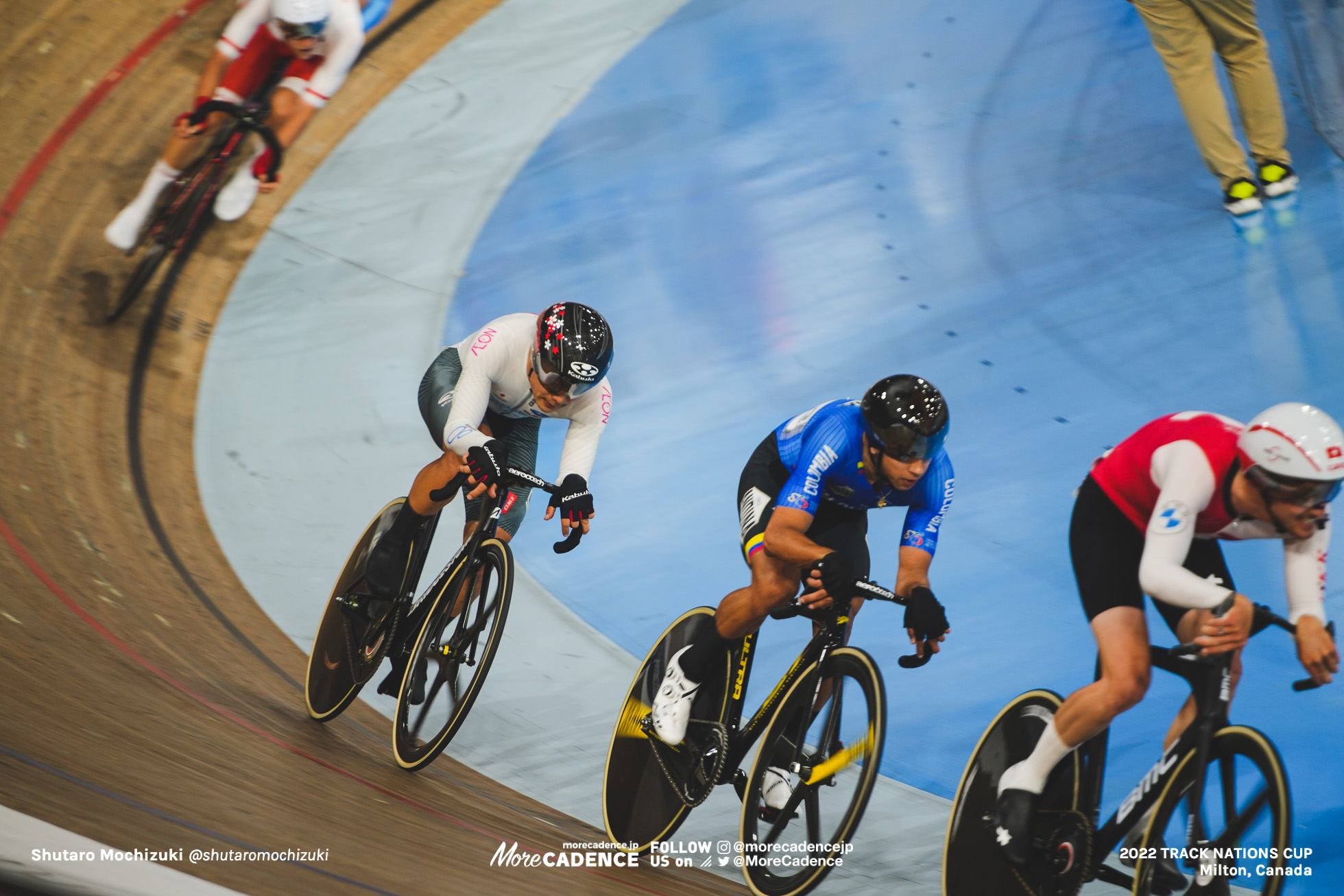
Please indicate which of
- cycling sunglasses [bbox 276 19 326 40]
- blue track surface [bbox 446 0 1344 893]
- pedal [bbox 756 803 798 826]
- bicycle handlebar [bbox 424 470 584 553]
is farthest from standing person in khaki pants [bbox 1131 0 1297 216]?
pedal [bbox 756 803 798 826]

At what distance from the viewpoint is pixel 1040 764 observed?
2.54 m

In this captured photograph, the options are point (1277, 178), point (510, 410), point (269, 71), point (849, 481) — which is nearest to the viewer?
point (849, 481)

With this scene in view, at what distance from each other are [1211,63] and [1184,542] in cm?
412

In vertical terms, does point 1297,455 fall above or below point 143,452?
above

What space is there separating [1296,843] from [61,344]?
4.90 meters

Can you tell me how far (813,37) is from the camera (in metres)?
7.42

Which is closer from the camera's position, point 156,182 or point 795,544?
point 795,544

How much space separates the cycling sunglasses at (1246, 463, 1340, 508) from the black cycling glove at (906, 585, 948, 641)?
0.66 meters

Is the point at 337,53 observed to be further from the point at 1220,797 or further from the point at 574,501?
the point at 1220,797

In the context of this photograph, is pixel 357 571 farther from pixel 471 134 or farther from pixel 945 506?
pixel 471 134

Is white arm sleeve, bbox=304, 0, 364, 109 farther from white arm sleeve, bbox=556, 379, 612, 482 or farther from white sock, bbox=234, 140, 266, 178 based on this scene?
white arm sleeve, bbox=556, 379, 612, 482

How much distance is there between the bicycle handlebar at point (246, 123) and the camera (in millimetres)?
5180

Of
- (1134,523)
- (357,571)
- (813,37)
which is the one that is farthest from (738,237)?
(1134,523)

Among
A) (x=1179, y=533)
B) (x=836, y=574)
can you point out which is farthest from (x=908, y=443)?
(x=1179, y=533)
